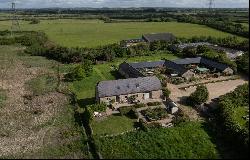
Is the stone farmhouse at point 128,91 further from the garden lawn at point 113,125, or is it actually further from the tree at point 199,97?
the tree at point 199,97

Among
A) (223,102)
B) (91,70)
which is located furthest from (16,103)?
(223,102)

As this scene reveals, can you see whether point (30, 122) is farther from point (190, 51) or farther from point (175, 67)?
point (190, 51)

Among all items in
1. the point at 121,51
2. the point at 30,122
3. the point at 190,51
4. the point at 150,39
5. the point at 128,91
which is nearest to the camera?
the point at 30,122

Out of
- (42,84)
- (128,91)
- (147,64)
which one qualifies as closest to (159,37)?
(147,64)

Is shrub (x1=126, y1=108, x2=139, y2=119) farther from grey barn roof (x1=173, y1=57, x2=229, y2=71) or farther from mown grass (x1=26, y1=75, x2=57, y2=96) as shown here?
grey barn roof (x1=173, y1=57, x2=229, y2=71)

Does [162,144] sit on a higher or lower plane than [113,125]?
higher

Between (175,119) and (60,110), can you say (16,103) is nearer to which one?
(60,110)

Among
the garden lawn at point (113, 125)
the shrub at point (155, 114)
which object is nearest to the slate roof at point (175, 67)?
the shrub at point (155, 114)
